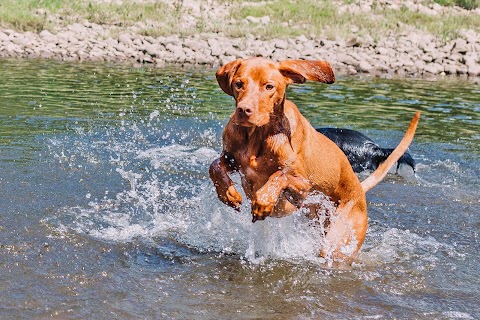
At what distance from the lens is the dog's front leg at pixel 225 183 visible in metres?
5.34

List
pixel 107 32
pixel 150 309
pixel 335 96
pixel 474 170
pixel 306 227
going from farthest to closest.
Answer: pixel 107 32 < pixel 335 96 < pixel 474 170 < pixel 306 227 < pixel 150 309

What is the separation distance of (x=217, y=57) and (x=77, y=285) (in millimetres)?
16835

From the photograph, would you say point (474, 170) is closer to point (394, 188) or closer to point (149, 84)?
point (394, 188)

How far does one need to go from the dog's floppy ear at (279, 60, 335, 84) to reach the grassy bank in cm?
1841

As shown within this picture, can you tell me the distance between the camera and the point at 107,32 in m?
23.3

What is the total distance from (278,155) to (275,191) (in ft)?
0.92

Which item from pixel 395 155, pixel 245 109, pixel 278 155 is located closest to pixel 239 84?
pixel 245 109

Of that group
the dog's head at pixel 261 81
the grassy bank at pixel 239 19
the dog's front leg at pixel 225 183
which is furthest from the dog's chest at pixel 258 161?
the grassy bank at pixel 239 19

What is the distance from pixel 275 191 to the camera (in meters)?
5.15

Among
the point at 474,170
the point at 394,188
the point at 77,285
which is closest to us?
the point at 77,285

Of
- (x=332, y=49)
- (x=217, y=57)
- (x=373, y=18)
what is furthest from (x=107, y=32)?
(x=373, y=18)

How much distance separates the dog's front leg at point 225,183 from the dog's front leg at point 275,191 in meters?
0.20

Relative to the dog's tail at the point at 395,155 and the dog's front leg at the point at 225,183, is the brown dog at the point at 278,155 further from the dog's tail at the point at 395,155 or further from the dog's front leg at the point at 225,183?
the dog's tail at the point at 395,155

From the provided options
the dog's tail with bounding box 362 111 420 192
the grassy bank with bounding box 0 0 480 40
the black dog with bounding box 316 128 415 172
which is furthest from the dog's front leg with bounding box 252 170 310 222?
the grassy bank with bounding box 0 0 480 40
